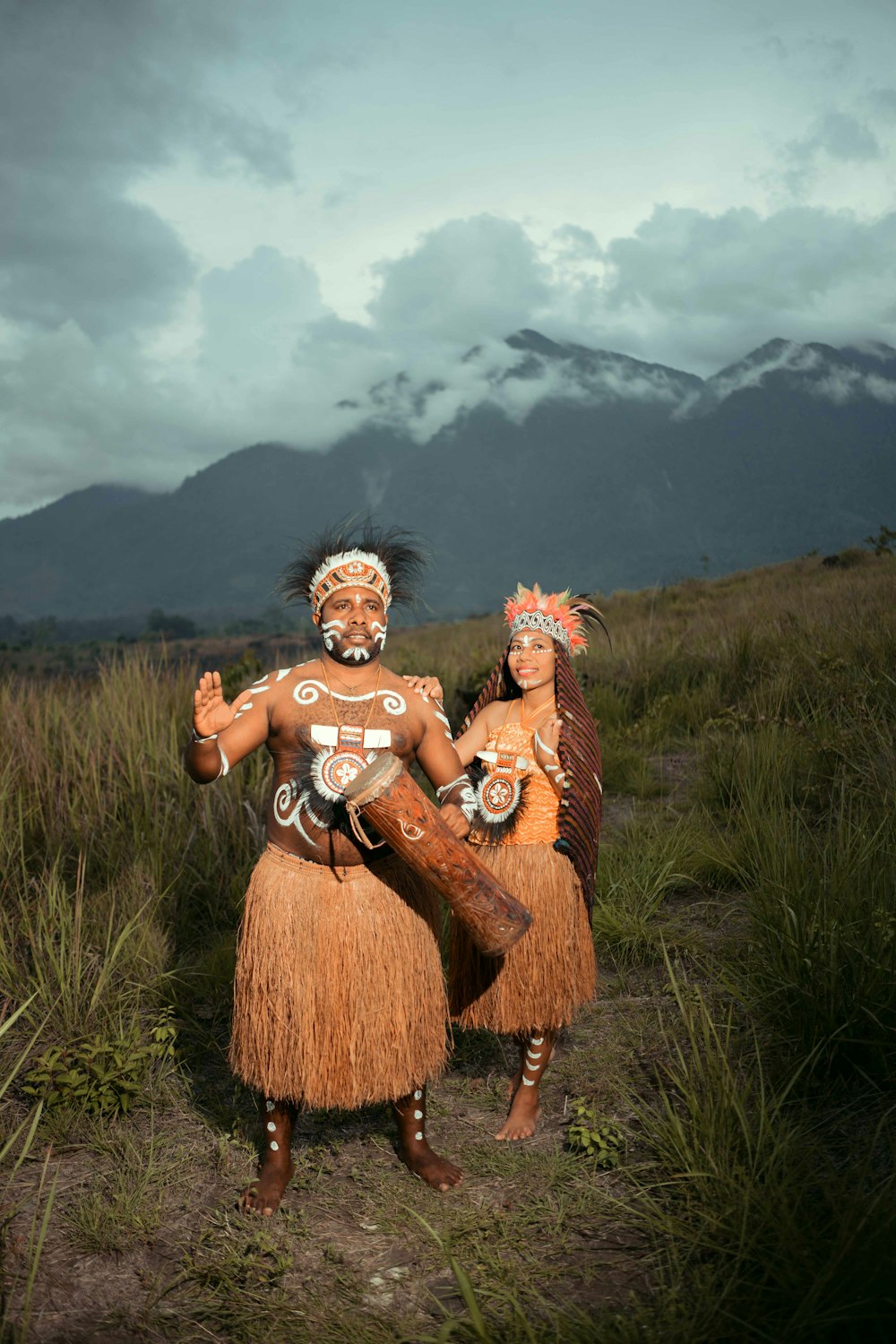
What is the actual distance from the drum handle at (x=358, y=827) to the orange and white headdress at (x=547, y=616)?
123cm

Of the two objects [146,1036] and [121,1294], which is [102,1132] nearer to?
[146,1036]

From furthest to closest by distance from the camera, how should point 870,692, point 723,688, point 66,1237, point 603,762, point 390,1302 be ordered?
point 723,688 → point 603,762 → point 870,692 → point 66,1237 → point 390,1302

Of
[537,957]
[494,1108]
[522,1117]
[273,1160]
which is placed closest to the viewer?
[273,1160]

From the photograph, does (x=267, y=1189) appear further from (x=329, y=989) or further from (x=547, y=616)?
(x=547, y=616)

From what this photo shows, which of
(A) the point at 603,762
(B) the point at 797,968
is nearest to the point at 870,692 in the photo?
(A) the point at 603,762

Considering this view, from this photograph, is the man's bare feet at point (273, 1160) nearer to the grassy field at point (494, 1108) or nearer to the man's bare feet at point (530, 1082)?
the grassy field at point (494, 1108)

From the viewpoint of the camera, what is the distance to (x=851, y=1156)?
2.77m

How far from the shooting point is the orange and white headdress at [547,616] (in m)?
3.88

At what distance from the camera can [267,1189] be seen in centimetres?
312

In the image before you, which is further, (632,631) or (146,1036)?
(632,631)

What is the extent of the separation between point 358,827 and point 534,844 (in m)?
0.89

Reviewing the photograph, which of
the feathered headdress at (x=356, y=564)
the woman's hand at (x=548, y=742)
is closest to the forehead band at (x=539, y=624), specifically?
the woman's hand at (x=548, y=742)

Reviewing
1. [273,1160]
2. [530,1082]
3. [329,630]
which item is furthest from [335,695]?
[530,1082]

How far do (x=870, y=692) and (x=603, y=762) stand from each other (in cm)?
203
